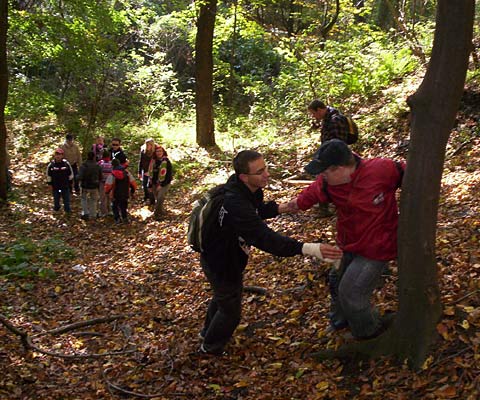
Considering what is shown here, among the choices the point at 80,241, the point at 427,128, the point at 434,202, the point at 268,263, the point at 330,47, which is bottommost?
the point at 80,241

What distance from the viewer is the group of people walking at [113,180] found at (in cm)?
1280

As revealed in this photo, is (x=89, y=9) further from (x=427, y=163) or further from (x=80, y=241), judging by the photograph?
(x=427, y=163)

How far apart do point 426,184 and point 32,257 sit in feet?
28.1

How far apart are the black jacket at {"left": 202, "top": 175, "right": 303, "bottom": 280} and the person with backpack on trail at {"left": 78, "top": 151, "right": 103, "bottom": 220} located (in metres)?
8.84

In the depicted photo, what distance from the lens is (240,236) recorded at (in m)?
4.72

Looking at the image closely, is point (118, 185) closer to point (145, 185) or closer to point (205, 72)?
point (145, 185)

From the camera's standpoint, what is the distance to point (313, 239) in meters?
8.09

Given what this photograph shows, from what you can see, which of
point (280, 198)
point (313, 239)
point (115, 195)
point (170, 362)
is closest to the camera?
point (170, 362)

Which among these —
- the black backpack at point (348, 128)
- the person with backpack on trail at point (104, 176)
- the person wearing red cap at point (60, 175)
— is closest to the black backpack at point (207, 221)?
the black backpack at point (348, 128)

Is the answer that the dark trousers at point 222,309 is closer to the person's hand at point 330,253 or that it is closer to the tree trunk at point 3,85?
the person's hand at point 330,253

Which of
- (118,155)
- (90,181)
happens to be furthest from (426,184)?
(118,155)

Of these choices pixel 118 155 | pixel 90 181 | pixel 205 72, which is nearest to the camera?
pixel 90 181

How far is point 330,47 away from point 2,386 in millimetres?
15955

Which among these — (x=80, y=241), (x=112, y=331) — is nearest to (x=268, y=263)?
(x=112, y=331)
